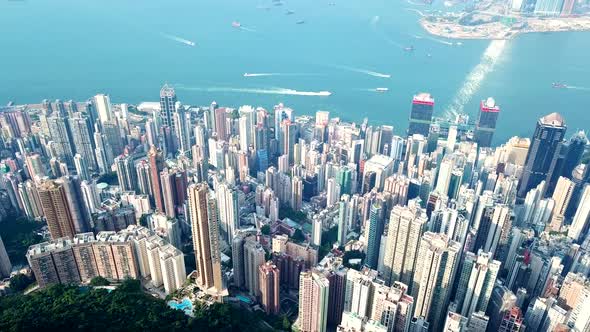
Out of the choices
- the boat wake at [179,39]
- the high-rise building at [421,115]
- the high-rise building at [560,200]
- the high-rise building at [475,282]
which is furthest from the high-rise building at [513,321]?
the boat wake at [179,39]

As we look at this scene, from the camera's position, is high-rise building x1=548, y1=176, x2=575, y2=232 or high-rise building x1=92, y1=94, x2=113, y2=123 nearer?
high-rise building x1=548, y1=176, x2=575, y2=232

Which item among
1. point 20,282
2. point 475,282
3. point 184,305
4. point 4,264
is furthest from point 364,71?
point 20,282

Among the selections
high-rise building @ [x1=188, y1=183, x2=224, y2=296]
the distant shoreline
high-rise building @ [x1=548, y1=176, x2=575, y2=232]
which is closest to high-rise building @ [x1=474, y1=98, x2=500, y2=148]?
high-rise building @ [x1=548, y1=176, x2=575, y2=232]

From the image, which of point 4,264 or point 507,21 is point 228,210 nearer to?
point 4,264

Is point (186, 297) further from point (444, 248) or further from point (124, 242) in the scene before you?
point (444, 248)

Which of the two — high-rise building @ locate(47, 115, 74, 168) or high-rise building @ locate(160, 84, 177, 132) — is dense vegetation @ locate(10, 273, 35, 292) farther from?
high-rise building @ locate(160, 84, 177, 132)
